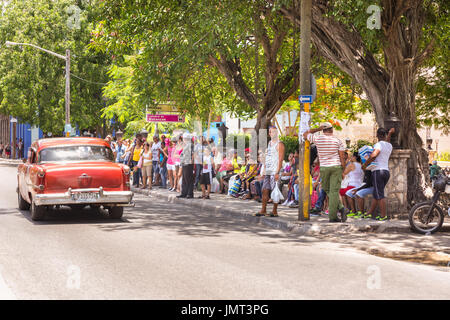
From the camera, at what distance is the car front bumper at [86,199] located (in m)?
12.4

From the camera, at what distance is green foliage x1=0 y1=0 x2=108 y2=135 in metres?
42.3

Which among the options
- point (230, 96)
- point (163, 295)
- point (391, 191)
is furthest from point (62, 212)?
point (230, 96)

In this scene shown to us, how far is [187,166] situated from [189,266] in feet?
32.2

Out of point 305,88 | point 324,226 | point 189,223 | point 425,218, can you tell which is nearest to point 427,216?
point 425,218

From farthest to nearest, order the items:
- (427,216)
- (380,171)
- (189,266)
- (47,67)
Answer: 1. (47,67)
2. (380,171)
3. (427,216)
4. (189,266)

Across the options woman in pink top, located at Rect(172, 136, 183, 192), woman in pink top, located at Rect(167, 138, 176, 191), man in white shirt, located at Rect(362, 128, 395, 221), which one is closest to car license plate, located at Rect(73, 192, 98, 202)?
man in white shirt, located at Rect(362, 128, 395, 221)

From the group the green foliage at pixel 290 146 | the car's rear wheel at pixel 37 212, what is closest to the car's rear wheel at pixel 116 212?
the car's rear wheel at pixel 37 212

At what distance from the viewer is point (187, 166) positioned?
17875mm

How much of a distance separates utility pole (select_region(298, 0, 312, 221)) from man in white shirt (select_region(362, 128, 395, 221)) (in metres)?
1.35

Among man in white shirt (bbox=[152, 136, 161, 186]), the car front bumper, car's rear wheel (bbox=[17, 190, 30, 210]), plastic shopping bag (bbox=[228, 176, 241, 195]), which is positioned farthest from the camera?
man in white shirt (bbox=[152, 136, 161, 186])

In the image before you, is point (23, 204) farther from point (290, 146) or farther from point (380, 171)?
point (290, 146)

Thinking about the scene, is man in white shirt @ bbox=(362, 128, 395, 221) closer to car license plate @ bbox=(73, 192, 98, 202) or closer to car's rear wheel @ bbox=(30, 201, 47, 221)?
car license plate @ bbox=(73, 192, 98, 202)

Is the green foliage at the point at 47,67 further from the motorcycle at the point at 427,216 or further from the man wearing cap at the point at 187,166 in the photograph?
the motorcycle at the point at 427,216

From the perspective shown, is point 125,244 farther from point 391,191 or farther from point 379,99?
point 379,99
